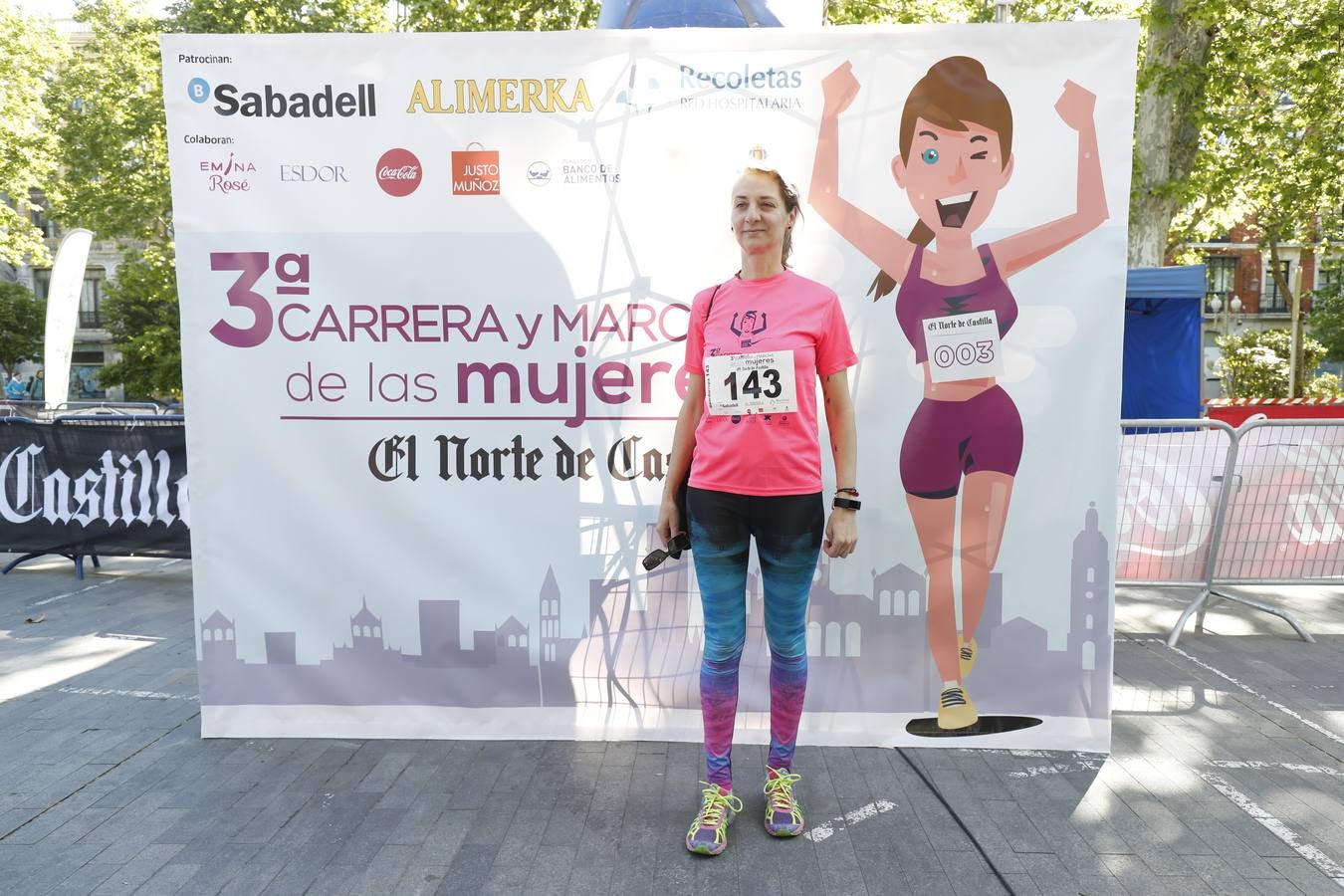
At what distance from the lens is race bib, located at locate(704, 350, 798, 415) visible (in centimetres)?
315

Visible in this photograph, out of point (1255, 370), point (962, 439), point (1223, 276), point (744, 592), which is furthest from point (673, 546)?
point (1223, 276)

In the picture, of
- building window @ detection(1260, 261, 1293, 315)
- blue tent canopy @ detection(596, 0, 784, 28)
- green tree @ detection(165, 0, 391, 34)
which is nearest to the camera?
blue tent canopy @ detection(596, 0, 784, 28)

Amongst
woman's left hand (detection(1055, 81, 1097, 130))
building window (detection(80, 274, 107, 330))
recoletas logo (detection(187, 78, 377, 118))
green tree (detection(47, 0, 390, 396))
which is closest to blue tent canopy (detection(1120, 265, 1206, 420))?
woman's left hand (detection(1055, 81, 1097, 130))

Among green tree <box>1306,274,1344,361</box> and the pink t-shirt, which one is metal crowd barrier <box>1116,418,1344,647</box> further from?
green tree <box>1306,274,1344,361</box>

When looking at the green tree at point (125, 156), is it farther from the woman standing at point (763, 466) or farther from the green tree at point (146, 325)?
the woman standing at point (763, 466)

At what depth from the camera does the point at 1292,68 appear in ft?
45.7

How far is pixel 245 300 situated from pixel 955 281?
3027 millimetres

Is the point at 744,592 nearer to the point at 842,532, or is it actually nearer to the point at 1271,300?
the point at 842,532

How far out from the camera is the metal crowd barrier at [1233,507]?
6.05 metres

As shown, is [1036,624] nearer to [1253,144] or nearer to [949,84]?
[949,84]

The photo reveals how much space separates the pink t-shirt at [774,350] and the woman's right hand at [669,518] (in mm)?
147

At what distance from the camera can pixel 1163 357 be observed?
9.94 metres

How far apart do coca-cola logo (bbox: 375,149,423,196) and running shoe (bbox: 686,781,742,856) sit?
2.70 meters

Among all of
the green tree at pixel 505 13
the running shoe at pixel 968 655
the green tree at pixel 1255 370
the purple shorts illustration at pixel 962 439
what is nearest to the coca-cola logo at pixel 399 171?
the purple shorts illustration at pixel 962 439
